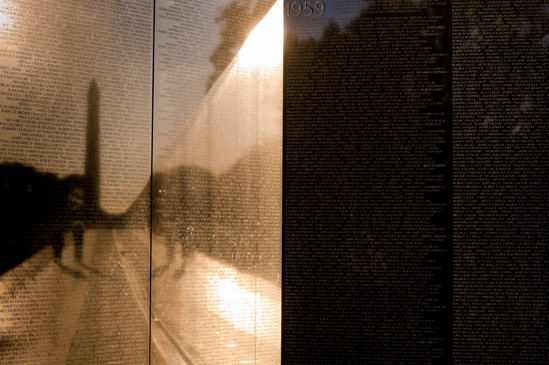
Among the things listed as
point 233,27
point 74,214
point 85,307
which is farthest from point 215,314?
point 233,27

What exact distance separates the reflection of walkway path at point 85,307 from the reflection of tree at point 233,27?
2.33 m

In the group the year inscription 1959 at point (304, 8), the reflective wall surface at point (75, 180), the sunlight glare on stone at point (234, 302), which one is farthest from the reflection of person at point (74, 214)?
the year inscription 1959 at point (304, 8)

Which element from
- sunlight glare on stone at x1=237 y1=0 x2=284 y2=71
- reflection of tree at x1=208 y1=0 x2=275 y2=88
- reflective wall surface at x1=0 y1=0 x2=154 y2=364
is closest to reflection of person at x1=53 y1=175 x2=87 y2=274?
reflective wall surface at x1=0 y1=0 x2=154 y2=364

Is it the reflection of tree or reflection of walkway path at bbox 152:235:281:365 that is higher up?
the reflection of tree

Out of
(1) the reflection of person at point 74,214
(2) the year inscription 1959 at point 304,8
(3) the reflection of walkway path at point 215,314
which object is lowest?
(3) the reflection of walkway path at point 215,314

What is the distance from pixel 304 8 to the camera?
6.45 meters

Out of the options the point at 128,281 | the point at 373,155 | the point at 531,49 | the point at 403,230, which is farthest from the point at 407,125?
the point at 128,281

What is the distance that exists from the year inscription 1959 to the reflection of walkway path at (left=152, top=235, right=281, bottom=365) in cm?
343

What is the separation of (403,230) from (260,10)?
3423 millimetres

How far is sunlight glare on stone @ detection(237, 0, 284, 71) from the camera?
20.6 ft

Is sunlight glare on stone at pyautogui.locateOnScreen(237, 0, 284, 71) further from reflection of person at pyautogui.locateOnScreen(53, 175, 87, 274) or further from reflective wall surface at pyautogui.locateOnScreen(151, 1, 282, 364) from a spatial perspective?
reflection of person at pyautogui.locateOnScreen(53, 175, 87, 274)

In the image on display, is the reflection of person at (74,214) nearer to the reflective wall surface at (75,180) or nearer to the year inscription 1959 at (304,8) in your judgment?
the reflective wall surface at (75,180)

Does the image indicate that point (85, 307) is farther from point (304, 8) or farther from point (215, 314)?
point (304, 8)

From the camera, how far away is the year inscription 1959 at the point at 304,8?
643 cm
